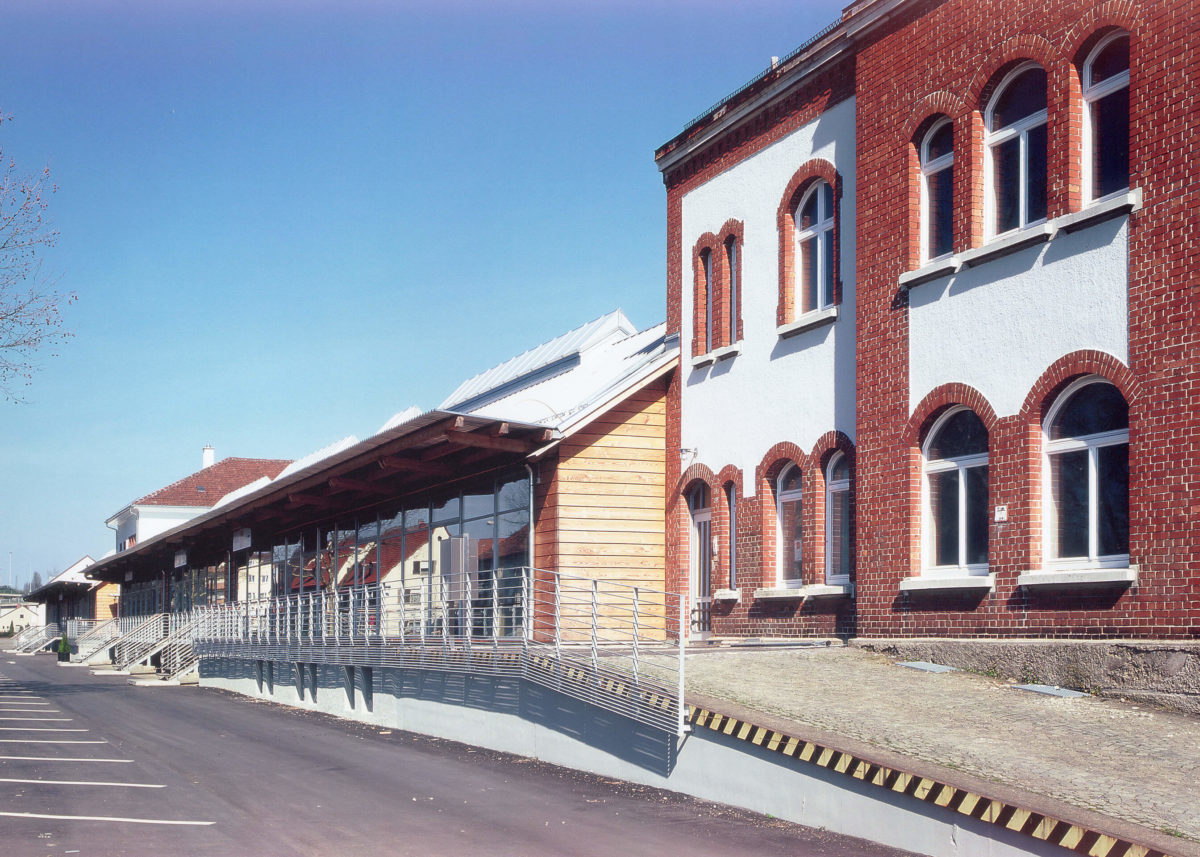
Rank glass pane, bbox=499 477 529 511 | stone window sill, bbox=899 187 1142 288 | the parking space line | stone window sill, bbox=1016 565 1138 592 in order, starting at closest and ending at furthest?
stone window sill, bbox=1016 565 1138 592 < stone window sill, bbox=899 187 1142 288 < the parking space line < glass pane, bbox=499 477 529 511

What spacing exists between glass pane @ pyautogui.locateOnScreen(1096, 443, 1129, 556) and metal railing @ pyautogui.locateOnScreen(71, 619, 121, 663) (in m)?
45.6

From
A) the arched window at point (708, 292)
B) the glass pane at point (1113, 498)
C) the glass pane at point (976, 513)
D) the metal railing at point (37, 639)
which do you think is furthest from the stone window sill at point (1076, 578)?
the metal railing at point (37, 639)

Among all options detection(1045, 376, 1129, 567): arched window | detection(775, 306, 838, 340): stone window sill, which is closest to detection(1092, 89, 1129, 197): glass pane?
detection(1045, 376, 1129, 567): arched window

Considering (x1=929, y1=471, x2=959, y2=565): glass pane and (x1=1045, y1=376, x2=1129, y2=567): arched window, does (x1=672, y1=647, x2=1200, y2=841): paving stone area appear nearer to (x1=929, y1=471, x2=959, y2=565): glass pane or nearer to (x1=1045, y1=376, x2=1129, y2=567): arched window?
(x1=929, y1=471, x2=959, y2=565): glass pane

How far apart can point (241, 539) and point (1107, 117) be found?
25815 millimetres

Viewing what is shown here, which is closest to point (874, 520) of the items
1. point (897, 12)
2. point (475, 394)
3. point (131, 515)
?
point (897, 12)

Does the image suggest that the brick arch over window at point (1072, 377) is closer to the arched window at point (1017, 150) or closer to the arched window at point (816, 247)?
the arched window at point (1017, 150)

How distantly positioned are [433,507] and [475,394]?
5.54 metres

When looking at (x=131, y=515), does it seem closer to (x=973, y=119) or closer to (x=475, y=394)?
(x=475, y=394)

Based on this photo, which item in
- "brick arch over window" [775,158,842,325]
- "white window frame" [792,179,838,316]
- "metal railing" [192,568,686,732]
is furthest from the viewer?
"brick arch over window" [775,158,842,325]

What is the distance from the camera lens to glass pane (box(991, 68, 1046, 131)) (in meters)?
13.4

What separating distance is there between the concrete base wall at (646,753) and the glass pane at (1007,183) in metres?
6.20

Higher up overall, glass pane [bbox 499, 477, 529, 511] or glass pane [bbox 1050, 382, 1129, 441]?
glass pane [bbox 1050, 382, 1129, 441]

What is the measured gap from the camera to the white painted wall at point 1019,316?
12.1 meters
